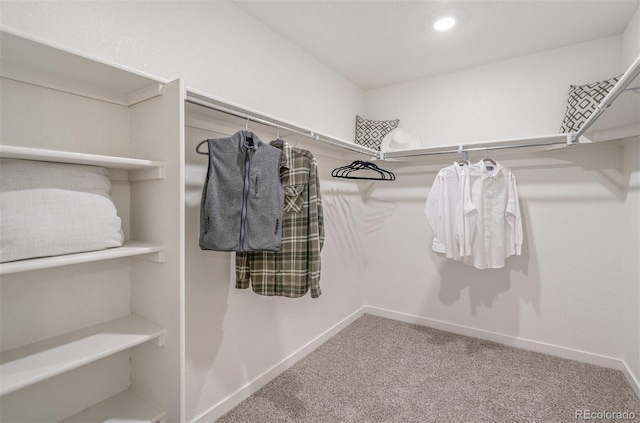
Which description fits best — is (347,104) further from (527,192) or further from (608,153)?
(608,153)

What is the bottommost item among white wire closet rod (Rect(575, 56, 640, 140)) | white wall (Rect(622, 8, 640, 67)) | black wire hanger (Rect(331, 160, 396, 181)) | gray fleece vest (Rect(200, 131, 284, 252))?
gray fleece vest (Rect(200, 131, 284, 252))

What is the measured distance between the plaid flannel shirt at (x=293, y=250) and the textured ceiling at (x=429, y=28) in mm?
964

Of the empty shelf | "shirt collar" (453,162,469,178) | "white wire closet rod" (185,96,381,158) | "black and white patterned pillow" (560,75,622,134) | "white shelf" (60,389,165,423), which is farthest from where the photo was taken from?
"shirt collar" (453,162,469,178)

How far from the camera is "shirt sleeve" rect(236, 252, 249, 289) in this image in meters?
1.69

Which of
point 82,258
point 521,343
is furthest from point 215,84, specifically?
point 521,343

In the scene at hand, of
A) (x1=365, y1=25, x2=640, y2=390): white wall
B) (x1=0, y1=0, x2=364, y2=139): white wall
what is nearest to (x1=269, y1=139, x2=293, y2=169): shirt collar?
(x1=0, y1=0, x2=364, y2=139): white wall

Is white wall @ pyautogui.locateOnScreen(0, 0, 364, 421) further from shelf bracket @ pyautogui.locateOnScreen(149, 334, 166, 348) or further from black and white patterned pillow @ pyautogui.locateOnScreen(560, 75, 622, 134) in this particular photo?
black and white patterned pillow @ pyautogui.locateOnScreen(560, 75, 622, 134)

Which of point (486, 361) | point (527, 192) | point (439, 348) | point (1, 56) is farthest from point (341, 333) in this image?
point (1, 56)

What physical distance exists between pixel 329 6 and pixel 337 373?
2421 mm

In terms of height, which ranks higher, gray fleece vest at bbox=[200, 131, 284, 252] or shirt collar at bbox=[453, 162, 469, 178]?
shirt collar at bbox=[453, 162, 469, 178]

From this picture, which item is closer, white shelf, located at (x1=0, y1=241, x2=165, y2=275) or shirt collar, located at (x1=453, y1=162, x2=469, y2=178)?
white shelf, located at (x1=0, y1=241, x2=165, y2=275)

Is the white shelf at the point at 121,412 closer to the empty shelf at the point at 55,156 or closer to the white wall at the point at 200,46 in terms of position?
the empty shelf at the point at 55,156

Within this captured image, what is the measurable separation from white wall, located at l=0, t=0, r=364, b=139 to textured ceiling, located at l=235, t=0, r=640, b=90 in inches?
6.1

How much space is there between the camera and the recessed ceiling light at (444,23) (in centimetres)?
197
